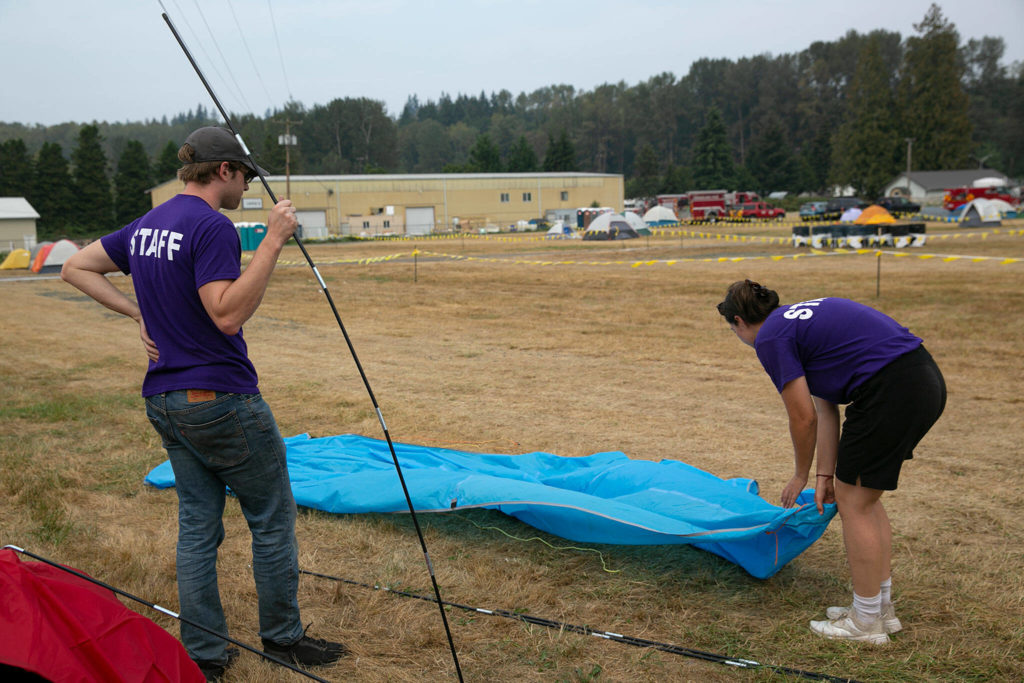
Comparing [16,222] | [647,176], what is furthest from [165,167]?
[647,176]

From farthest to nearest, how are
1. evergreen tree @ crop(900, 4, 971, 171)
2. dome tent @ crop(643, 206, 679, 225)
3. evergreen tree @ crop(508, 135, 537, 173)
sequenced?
1. evergreen tree @ crop(508, 135, 537, 173)
2. evergreen tree @ crop(900, 4, 971, 171)
3. dome tent @ crop(643, 206, 679, 225)

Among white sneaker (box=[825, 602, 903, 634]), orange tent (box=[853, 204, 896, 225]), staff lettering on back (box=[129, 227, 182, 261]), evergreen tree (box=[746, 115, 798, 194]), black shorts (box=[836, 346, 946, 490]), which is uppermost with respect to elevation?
evergreen tree (box=[746, 115, 798, 194])

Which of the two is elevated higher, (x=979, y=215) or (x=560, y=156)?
(x=560, y=156)

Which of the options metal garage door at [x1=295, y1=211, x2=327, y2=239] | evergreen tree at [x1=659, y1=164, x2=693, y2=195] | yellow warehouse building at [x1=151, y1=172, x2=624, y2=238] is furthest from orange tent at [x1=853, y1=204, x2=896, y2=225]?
evergreen tree at [x1=659, y1=164, x2=693, y2=195]

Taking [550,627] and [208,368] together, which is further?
[550,627]

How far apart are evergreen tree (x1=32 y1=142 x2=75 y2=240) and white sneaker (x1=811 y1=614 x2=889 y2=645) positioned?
66917 mm

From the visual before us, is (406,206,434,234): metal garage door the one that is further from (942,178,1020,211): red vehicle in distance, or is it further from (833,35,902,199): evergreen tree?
(833,35,902,199): evergreen tree

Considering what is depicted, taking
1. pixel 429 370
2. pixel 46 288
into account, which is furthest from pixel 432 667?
pixel 46 288

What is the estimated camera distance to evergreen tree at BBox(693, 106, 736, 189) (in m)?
87.6

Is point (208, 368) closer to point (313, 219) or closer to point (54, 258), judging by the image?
point (54, 258)

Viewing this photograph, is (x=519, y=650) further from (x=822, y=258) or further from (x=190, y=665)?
(x=822, y=258)

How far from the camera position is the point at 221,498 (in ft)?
8.99

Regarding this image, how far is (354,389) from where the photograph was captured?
8016 millimetres

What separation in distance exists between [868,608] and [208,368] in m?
2.65
